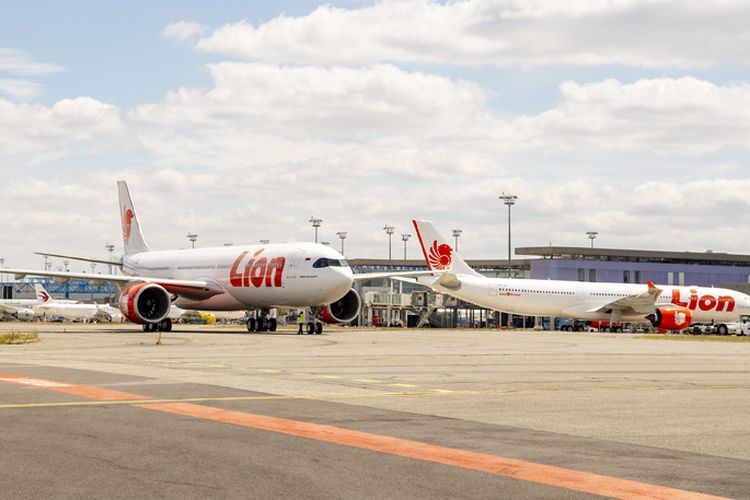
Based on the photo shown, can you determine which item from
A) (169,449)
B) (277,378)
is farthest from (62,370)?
(169,449)

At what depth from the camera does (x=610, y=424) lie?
13.7 metres

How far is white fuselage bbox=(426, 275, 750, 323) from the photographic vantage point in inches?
3081

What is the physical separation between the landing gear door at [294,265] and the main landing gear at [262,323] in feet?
22.0

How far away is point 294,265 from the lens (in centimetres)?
5250

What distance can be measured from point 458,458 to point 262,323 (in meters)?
49.1

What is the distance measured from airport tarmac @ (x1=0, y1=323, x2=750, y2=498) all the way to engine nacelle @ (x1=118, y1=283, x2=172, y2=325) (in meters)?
28.0

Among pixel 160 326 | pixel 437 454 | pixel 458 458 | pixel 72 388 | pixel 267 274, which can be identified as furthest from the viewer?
pixel 160 326

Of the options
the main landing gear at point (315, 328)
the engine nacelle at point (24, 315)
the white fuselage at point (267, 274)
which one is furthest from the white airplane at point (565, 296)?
the engine nacelle at point (24, 315)

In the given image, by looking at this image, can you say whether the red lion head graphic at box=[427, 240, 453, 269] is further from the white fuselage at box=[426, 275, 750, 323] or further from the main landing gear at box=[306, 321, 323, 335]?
the main landing gear at box=[306, 321, 323, 335]

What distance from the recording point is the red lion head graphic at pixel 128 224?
72.5m

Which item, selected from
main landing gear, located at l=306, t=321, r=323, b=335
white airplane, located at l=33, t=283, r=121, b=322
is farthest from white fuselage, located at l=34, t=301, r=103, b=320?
main landing gear, located at l=306, t=321, r=323, b=335

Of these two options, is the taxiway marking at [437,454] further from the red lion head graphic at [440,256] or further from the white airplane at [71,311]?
the white airplane at [71,311]

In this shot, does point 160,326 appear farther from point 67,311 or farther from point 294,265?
point 67,311

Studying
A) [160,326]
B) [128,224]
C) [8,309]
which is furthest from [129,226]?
[8,309]
